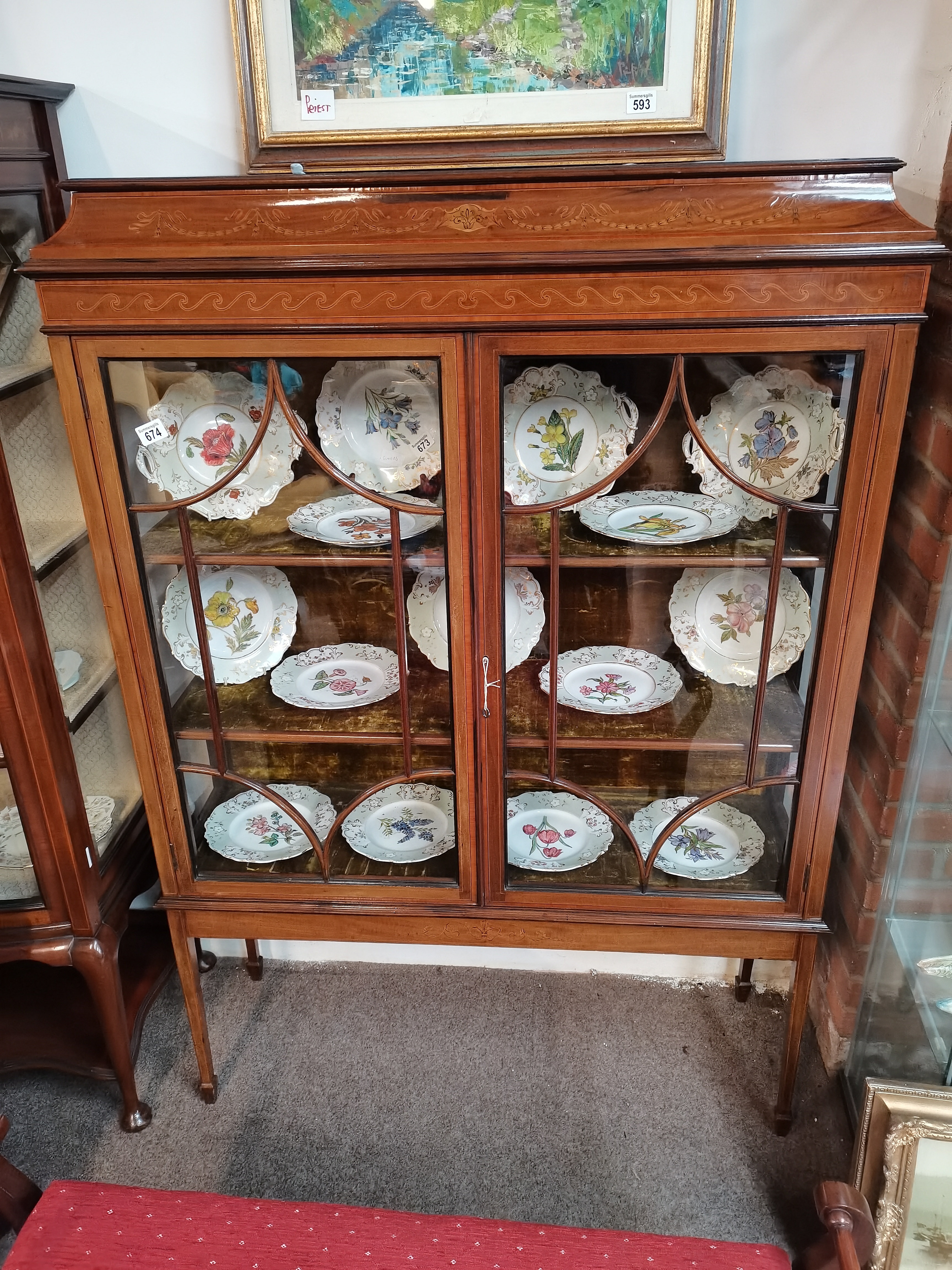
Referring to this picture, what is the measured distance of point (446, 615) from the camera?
1.38 m

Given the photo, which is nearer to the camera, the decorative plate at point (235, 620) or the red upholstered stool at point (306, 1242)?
the red upholstered stool at point (306, 1242)

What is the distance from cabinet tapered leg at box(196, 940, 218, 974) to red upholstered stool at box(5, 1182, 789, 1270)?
100 centimetres

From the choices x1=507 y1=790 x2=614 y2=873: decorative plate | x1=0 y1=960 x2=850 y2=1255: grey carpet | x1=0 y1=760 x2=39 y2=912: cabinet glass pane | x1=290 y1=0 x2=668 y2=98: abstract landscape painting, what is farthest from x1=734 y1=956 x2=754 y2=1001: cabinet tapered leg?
x1=290 y1=0 x2=668 y2=98: abstract landscape painting

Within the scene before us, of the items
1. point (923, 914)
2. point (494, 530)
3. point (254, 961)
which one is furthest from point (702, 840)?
point (254, 961)

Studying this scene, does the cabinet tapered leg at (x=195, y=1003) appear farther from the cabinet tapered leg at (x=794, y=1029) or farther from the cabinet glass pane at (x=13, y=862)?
the cabinet tapered leg at (x=794, y=1029)

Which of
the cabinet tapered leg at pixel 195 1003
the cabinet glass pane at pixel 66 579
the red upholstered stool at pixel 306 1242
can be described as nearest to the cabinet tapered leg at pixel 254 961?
the cabinet tapered leg at pixel 195 1003

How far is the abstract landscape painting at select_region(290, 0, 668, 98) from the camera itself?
55.2 inches

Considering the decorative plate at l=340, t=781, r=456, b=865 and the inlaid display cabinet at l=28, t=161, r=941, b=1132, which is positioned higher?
the inlaid display cabinet at l=28, t=161, r=941, b=1132

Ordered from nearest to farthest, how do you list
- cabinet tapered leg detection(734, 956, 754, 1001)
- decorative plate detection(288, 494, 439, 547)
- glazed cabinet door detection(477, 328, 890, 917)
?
glazed cabinet door detection(477, 328, 890, 917)
decorative plate detection(288, 494, 439, 547)
cabinet tapered leg detection(734, 956, 754, 1001)

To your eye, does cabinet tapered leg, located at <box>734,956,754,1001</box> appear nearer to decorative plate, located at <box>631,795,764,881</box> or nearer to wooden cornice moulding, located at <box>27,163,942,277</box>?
decorative plate, located at <box>631,795,764,881</box>

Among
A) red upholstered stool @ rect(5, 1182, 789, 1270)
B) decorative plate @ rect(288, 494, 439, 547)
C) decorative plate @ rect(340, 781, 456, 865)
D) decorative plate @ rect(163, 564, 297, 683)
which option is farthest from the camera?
decorative plate @ rect(340, 781, 456, 865)

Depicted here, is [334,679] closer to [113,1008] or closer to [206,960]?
[113,1008]

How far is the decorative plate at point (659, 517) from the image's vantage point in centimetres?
134

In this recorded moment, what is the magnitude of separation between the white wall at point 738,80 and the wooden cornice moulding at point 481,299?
0.43m
